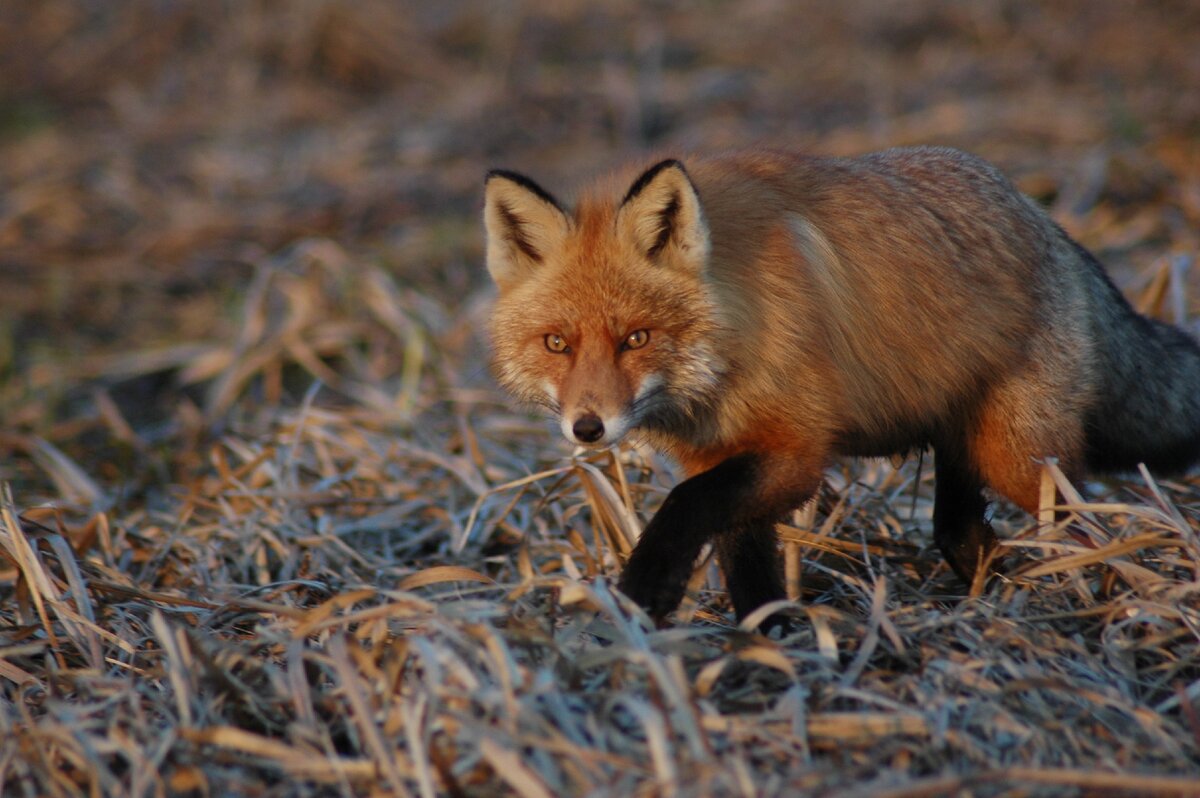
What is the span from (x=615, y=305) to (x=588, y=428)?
1.42 feet

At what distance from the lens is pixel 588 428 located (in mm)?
3424

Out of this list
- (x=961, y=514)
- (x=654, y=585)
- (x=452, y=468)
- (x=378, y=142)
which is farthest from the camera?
(x=378, y=142)

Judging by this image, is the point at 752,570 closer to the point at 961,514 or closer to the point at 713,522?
the point at 713,522

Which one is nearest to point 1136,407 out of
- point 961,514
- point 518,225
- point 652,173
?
point 961,514

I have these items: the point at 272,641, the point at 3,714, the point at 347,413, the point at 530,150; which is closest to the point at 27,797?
the point at 3,714

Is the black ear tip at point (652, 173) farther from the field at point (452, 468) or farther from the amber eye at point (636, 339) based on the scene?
the field at point (452, 468)

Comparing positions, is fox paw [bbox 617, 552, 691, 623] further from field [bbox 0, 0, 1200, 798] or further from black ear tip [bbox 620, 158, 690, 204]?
black ear tip [bbox 620, 158, 690, 204]

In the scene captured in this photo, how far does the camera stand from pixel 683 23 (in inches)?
541

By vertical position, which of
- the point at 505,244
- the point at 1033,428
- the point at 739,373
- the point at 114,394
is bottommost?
the point at 114,394

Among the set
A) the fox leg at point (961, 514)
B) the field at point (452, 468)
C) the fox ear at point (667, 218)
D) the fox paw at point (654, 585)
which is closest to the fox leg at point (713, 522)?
the fox paw at point (654, 585)

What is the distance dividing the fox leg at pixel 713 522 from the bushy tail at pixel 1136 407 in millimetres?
1264

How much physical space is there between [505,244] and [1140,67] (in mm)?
9125

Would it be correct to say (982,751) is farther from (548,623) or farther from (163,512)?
(163,512)

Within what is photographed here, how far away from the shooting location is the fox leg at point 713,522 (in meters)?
3.43
